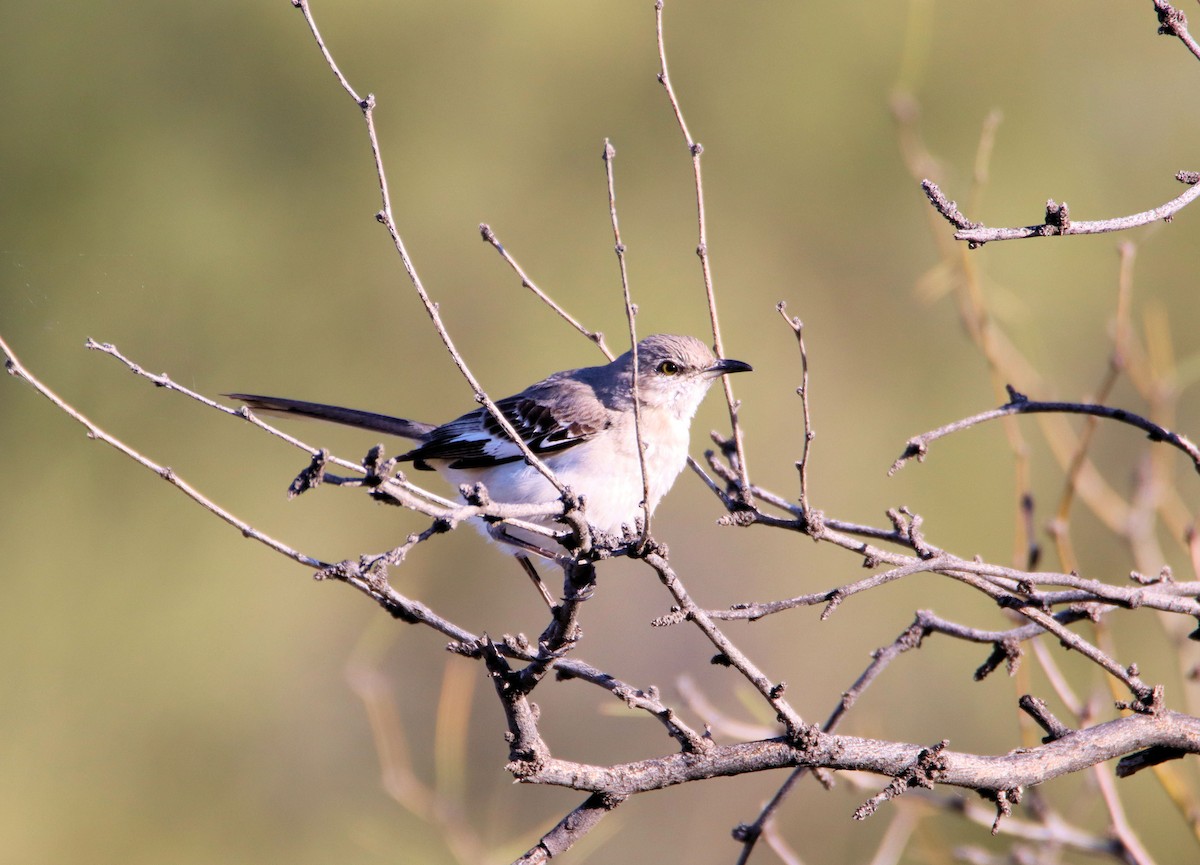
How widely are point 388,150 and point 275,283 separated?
62.1 inches

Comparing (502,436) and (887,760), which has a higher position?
(502,436)

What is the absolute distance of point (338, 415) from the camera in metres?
4.93

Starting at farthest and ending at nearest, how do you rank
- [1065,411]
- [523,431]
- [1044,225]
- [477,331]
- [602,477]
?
[477,331] → [523,431] → [602,477] → [1065,411] → [1044,225]

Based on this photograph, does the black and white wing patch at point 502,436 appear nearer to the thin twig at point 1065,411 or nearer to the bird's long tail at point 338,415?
the bird's long tail at point 338,415

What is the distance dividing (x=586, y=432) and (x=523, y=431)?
350 mm

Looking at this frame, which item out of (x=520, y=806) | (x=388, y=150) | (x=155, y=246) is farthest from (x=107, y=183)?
(x=520, y=806)

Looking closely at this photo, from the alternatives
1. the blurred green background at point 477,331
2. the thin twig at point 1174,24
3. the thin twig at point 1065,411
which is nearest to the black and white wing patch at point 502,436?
the thin twig at point 1065,411

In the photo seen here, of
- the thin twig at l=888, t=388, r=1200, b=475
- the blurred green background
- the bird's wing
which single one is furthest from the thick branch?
the blurred green background

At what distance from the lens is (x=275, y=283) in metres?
8.13

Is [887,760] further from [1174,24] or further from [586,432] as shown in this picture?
[586,432]

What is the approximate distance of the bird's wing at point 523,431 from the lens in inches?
180

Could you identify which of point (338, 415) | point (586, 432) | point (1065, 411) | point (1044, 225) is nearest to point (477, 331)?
point (338, 415)

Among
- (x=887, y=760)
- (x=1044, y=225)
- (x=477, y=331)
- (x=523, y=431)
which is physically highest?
(x=477, y=331)

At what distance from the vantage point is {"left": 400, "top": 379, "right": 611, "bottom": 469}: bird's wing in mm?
4562
